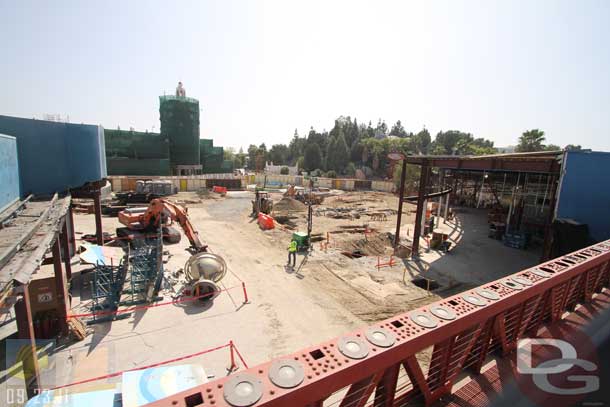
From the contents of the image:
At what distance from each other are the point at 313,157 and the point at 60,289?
8172cm

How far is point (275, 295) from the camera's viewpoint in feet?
43.9

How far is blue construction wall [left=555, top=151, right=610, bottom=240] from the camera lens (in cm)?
1344

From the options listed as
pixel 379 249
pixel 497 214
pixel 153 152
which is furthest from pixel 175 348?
pixel 153 152

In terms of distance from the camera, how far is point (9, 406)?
263 inches

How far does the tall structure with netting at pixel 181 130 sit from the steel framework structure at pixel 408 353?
65689 millimetres

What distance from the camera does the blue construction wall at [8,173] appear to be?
879 cm

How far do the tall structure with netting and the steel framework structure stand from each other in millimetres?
65689

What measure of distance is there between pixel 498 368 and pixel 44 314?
38.7 ft

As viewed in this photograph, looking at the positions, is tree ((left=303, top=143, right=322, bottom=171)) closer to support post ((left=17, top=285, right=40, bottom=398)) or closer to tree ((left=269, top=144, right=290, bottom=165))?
tree ((left=269, top=144, right=290, bottom=165))

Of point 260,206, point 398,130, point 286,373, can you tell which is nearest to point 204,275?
point 286,373

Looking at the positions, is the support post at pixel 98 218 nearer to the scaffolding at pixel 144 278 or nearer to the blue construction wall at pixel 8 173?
the scaffolding at pixel 144 278

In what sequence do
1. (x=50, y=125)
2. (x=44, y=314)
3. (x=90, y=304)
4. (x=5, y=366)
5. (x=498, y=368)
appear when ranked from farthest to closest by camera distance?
(x=50, y=125), (x=90, y=304), (x=44, y=314), (x=5, y=366), (x=498, y=368)

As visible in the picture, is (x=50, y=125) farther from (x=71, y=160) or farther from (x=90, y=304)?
(x=90, y=304)

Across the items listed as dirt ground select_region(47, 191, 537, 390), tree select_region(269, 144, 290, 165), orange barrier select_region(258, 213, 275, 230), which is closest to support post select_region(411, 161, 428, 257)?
dirt ground select_region(47, 191, 537, 390)
